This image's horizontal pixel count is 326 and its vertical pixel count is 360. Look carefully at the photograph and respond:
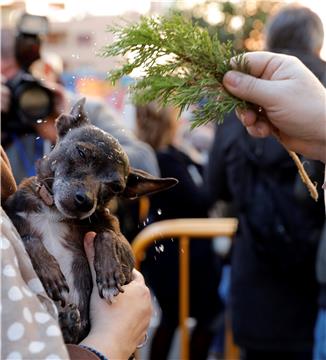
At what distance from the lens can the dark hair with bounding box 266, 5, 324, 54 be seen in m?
3.91

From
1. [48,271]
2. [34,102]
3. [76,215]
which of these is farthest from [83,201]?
[34,102]

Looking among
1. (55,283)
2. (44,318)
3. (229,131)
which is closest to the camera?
(44,318)

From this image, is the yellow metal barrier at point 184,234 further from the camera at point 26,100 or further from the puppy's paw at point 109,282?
the puppy's paw at point 109,282

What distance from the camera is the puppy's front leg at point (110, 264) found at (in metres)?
1.72

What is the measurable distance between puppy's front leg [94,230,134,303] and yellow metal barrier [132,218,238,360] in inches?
116

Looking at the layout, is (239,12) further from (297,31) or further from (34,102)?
(34,102)

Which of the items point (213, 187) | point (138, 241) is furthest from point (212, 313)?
point (213, 187)

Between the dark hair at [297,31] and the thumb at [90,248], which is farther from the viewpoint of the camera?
the dark hair at [297,31]

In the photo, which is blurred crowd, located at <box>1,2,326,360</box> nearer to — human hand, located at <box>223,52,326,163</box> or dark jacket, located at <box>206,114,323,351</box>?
dark jacket, located at <box>206,114,323,351</box>

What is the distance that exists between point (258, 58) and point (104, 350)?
0.76 m

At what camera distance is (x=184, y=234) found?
501 centimetres

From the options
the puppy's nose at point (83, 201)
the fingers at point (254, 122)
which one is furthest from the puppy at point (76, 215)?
the fingers at point (254, 122)

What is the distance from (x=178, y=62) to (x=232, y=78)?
13 centimetres

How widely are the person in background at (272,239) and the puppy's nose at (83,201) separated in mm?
2146
